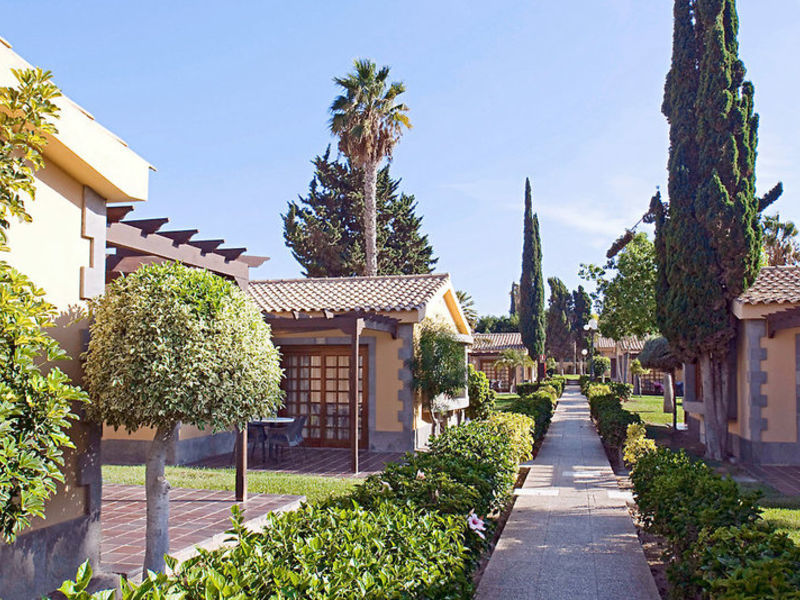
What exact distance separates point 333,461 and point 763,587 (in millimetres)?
10696

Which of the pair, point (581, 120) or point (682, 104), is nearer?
point (581, 120)

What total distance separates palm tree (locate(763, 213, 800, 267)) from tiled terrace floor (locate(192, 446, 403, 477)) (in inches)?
944

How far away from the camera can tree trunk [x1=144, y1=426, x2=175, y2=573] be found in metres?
5.16

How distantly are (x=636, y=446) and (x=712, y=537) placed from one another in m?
5.59

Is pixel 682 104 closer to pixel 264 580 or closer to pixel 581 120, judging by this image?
pixel 581 120

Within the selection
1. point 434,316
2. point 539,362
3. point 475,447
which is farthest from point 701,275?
point 539,362

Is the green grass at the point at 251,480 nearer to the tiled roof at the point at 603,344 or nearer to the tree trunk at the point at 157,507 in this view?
the tree trunk at the point at 157,507

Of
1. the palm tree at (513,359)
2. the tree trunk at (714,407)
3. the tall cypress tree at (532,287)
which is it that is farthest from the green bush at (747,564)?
the tall cypress tree at (532,287)

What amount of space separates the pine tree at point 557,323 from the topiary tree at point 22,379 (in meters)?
58.3

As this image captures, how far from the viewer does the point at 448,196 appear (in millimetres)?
15953

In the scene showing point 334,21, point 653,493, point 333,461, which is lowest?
point 333,461

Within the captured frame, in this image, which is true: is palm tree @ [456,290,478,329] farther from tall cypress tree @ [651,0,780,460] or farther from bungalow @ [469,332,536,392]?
tall cypress tree @ [651,0,780,460]

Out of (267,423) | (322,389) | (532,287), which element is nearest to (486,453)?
(267,423)

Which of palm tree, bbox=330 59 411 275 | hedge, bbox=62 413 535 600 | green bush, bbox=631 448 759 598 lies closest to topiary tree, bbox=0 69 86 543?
hedge, bbox=62 413 535 600
